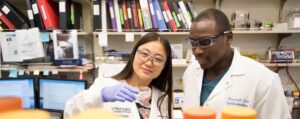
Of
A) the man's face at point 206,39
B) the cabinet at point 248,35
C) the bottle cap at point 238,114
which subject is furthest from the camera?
the cabinet at point 248,35

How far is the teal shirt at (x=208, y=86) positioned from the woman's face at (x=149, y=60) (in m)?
0.29

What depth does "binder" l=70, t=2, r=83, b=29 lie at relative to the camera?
7.63 ft

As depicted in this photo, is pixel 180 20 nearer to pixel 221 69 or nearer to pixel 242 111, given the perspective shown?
pixel 221 69

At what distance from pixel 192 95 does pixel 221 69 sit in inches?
8.7

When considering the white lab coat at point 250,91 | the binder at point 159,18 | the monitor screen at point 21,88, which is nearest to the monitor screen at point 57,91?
the monitor screen at point 21,88

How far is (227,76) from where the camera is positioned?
1343 millimetres

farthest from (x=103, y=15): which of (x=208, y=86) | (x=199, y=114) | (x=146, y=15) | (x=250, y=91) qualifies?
(x=199, y=114)

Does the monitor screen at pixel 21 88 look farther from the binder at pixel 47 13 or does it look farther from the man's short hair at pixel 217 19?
the man's short hair at pixel 217 19

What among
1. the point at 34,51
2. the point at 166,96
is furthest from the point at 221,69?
the point at 34,51

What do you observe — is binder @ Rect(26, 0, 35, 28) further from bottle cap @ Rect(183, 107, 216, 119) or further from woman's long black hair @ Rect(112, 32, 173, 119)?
bottle cap @ Rect(183, 107, 216, 119)

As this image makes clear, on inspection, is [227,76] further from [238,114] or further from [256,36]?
[256,36]

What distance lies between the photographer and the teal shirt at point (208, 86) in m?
1.38

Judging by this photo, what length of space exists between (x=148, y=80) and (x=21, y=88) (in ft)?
4.84

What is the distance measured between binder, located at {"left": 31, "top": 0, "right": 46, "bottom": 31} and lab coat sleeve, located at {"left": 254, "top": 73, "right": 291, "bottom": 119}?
73.8 inches
